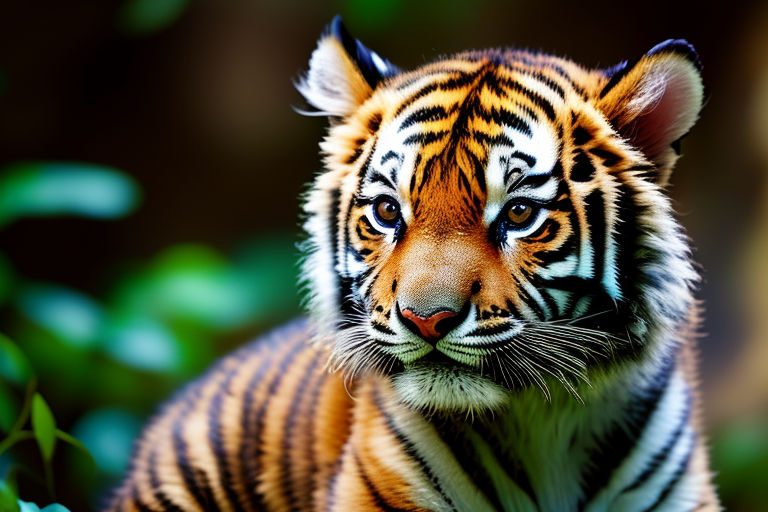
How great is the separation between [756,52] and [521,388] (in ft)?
5.33

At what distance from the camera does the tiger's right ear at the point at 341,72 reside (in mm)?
1249

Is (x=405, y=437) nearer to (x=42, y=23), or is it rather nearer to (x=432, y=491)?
(x=432, y=491)

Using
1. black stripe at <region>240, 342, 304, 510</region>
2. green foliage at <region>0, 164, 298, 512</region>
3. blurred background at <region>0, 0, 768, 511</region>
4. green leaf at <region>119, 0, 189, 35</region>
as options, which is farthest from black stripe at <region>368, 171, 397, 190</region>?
green leaf at <region>119, 0, 189, 35</region>

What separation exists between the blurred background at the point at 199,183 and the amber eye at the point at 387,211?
3.24 ft

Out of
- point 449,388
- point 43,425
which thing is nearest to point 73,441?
point 43,425

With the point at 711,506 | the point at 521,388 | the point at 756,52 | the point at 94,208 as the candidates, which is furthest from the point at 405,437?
the point at 756,52

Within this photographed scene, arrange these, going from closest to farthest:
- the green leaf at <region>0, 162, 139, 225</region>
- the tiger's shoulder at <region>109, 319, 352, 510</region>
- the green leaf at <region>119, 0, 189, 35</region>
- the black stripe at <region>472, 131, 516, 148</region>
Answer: the black stripe at <region>472, 131, 516, 148</region> < the tiger's shoulder at <region>109, 319, 352, 510</region> < the green leaf at <region>0, 162, 139, 225</region> < the green leaf at <region>119, 0, 189, 35</region>

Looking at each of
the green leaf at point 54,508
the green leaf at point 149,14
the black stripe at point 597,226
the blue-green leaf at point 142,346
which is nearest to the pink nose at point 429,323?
the black stripe at point 597,226

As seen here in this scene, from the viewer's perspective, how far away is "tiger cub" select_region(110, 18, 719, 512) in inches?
41.9

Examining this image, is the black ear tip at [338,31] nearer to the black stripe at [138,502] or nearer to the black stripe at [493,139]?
the black stripe at [493,139]

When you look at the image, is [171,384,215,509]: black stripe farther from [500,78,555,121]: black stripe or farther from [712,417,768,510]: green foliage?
[712,417,768,510]: green foliage

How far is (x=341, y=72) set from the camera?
1.27 m

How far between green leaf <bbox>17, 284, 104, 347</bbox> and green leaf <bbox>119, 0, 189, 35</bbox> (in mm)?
862

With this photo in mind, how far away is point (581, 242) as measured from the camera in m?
1.10
